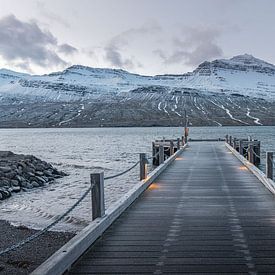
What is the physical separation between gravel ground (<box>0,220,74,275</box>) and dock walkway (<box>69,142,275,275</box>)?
298cm

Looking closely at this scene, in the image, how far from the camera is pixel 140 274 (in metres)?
5.90

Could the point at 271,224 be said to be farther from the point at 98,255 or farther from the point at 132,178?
the point at 132,178

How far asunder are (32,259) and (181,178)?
6.41m

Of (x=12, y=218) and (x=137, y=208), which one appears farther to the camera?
(x=12, y=218)

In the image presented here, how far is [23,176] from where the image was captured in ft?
91.4

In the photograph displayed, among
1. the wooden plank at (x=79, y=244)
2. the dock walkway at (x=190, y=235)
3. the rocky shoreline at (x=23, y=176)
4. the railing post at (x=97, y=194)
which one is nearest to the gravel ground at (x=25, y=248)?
the wooden plank at (x=79, y=244)

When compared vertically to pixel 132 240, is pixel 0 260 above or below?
below

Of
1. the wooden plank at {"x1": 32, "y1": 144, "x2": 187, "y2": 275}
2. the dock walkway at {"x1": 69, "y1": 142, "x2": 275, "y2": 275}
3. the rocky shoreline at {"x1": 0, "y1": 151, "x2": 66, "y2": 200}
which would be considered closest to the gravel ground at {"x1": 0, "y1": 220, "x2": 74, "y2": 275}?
the wooden plank at {"x1": 32, "y1": 144, "x2": 187, "y2": 275}

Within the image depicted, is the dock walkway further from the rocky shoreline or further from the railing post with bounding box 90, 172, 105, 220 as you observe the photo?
the rocky shoreline

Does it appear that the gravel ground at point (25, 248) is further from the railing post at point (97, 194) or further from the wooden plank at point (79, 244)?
the railing post at point (97, 194)

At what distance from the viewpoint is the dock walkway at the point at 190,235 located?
243 inches

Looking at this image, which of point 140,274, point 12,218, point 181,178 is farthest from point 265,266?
point 12,218

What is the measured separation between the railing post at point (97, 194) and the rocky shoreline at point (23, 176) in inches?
588

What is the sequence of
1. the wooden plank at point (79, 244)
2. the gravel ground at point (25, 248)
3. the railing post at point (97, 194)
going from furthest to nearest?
the gravel ground at point (25, 248) → the railing post at point (97, 194) → the wooden plank at point (79, 244)
